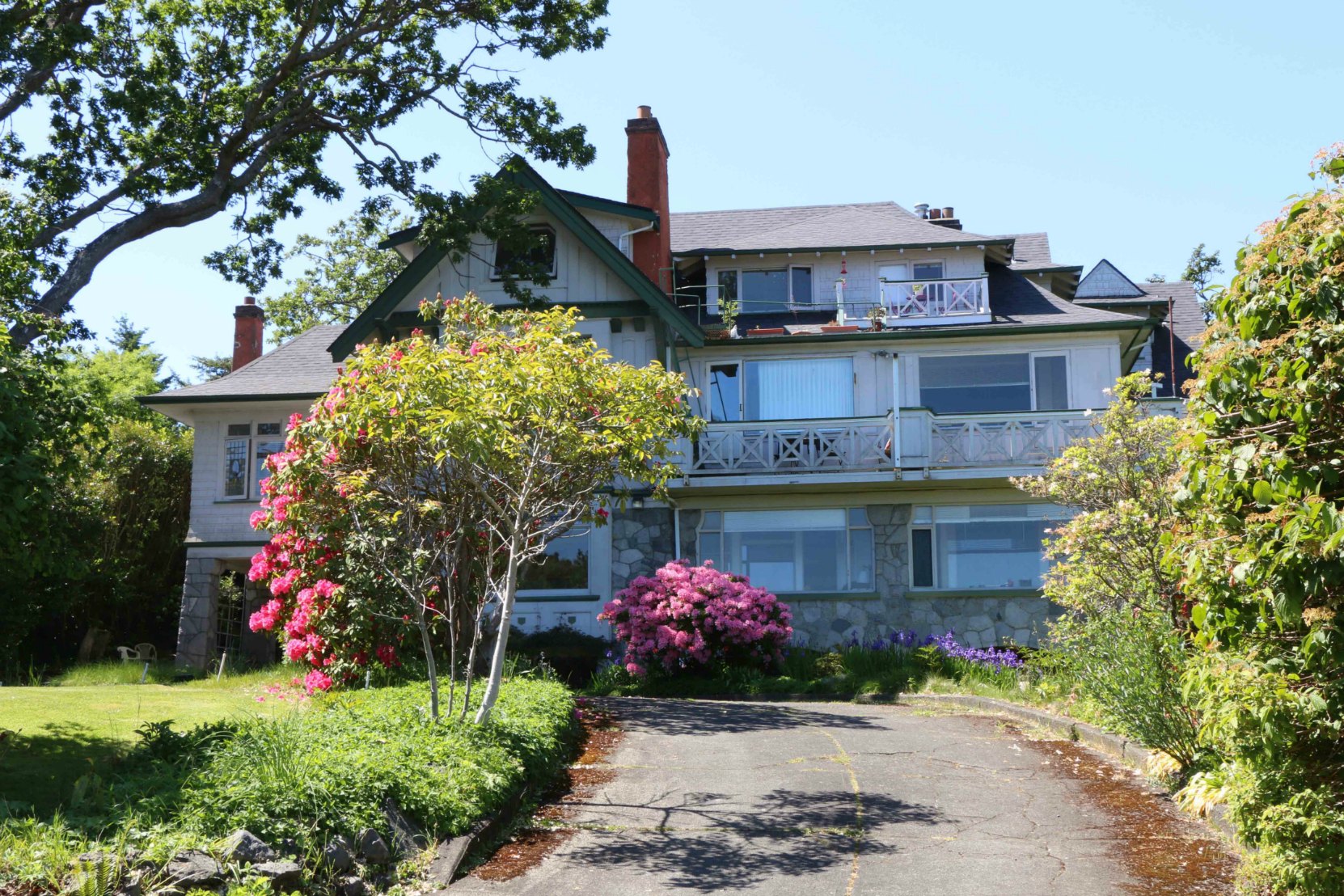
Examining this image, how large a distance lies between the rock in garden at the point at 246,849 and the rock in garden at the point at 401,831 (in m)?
1.07

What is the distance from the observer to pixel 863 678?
1822 cm

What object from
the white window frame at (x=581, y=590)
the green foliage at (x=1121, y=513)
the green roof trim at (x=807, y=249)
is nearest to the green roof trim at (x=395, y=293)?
the green roof trim at (x=807, y=249)

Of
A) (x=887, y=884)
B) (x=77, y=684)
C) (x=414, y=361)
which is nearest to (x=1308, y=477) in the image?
(x=887, y=884)

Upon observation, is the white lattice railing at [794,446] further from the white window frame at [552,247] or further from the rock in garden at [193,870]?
the rock in garden at [193,870]

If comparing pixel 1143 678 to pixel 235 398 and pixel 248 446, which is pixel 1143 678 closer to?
pixel 235 398

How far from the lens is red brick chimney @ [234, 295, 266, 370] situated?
28578 millimetres

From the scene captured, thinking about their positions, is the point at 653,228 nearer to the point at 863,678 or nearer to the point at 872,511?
the point at 872,511

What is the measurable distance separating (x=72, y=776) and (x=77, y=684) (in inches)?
428

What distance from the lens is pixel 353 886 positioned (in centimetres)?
712

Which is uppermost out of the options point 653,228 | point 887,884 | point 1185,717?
point 653,228

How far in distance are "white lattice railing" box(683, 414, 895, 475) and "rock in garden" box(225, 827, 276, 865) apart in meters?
14.8

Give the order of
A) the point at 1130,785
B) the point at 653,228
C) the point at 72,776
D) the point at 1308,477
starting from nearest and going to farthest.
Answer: the point at 1308,477
the point at 72,776
the point at 1130,785
the point at 653,228

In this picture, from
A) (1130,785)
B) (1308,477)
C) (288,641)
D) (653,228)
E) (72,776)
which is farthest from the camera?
(653,228)

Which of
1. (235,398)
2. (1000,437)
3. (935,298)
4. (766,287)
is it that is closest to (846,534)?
(1000,437)
